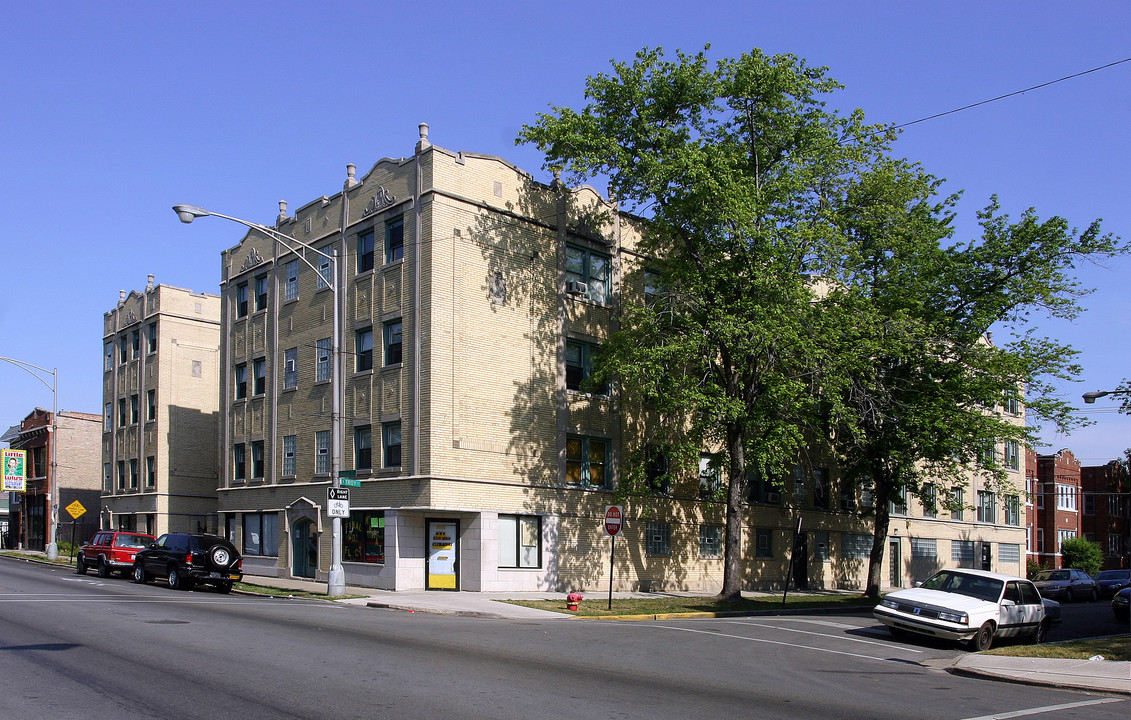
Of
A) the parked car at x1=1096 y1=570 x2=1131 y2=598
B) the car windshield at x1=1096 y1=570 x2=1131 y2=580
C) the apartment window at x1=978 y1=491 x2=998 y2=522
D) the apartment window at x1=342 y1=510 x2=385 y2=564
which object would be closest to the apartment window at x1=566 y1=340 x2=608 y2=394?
the apartment window at x1=342 y1=510 x2=385 y2=564

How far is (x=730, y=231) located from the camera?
2769cm

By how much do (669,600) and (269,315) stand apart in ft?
63.3

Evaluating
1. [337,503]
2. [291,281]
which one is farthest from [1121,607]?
[291,281]

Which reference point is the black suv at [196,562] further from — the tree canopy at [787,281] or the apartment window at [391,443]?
the tree canopy at [787,281]

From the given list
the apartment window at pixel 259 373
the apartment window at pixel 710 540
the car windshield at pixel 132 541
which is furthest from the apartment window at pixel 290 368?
the apartment window at pixel 710 540

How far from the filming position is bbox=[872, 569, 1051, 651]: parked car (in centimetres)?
1847

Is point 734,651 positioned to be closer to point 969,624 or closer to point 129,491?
point 969,624

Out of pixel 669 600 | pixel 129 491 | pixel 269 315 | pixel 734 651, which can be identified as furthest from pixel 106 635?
pixel 129 491

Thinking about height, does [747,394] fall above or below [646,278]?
below

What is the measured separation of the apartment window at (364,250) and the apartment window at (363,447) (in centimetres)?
551

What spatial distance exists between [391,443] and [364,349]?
3.70m

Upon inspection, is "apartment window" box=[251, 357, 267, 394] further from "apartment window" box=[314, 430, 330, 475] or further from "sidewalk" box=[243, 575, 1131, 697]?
"sidewalk" box=[243, 575, 1131, 697]

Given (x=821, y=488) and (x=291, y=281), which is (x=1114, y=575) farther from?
(x=291, y=281)

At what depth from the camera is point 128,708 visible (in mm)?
9000
